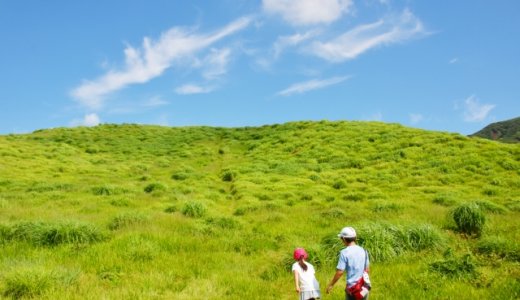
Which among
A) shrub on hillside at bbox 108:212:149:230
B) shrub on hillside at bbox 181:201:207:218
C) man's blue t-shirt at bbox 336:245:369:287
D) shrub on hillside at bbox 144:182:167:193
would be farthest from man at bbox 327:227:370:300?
shrub on hillside at bbox 144:182:167:193

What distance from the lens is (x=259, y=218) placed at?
19.5 meters

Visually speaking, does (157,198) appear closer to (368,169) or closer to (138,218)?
(138,218)

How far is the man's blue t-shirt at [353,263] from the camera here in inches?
331

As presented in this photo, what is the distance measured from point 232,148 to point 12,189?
27330 mm

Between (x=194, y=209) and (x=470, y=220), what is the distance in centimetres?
1102

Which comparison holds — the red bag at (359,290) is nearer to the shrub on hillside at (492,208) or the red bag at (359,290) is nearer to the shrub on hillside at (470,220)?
the shrub on hillside at (470,220)

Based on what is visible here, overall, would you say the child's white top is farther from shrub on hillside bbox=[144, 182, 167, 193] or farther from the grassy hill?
shrub on hillside bbox=[144, 182, 167, 193]

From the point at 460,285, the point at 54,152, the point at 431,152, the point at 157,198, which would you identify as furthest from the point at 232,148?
the point at 460,285

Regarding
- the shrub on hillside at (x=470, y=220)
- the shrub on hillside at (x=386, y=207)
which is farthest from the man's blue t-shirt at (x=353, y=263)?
the shrub on hillside at (x=386, y=207)

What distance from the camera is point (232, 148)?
167 feet

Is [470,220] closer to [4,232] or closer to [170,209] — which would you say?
[170,209]

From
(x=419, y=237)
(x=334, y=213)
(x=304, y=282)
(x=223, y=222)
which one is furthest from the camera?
(x=334, y=213)

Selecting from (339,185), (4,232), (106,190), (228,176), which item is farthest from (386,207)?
(228,176)

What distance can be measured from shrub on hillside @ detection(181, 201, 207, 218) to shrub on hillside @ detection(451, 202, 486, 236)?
10326 mm
